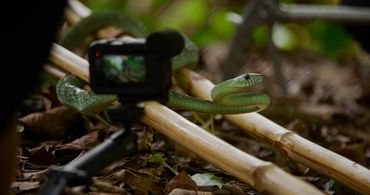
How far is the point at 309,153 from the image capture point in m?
2.04

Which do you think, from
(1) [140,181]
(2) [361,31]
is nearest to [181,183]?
(1) [140,181]

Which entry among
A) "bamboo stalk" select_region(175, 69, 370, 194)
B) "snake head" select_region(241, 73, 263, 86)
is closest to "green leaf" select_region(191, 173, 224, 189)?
"bamboo stalk" select_region(175, 69, 370, 194)

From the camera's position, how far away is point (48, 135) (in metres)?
2.58

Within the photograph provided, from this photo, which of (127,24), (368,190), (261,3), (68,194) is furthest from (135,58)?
(261,3)

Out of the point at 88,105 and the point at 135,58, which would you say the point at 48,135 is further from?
the point at 135,58

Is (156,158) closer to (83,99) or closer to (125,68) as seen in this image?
(83,99)

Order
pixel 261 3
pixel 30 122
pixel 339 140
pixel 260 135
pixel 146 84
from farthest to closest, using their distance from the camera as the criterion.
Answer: pixel 261 3 → pixel 339 140 → pixel 30 122 → pixel 260 135 → pixel 146 84

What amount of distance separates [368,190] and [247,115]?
602 millimetres

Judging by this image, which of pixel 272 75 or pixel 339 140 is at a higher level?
pixel 339 140

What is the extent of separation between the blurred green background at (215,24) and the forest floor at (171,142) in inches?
52.3

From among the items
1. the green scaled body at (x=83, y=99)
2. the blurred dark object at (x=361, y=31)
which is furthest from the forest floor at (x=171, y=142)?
the blurred dark object at (x=361, y=31)

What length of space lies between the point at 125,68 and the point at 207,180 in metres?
0.77

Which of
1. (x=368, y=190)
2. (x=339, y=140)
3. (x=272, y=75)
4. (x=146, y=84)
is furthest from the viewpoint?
(x=272, y=75)

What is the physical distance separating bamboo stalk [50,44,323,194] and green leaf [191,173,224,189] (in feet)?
0.69
